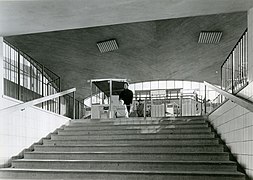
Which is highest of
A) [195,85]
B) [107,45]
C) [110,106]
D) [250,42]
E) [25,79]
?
[107,45]

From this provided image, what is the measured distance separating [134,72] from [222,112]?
10.5 meters

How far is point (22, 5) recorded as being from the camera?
12.8 ft

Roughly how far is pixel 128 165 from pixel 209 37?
8.44 meters

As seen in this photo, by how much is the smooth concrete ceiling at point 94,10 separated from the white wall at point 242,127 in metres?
0.61

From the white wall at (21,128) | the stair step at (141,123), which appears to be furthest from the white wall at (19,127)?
the stair step at (141,123)

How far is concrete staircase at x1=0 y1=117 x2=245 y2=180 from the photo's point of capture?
14.2 feet

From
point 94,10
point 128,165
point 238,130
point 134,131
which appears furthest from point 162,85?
point 94,10

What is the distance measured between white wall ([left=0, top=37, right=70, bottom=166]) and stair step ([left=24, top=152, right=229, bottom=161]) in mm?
302

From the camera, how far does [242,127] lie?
13.4 ft

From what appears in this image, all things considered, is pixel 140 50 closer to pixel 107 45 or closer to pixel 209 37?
pixel 107 45

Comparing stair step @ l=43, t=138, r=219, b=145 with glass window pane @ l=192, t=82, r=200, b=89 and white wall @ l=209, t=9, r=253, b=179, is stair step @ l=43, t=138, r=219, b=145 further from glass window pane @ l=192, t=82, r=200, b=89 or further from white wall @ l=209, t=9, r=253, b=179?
glass window pane @ l=192, t=82, r=200, b=89

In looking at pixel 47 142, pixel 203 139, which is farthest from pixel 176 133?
pixel 47 142

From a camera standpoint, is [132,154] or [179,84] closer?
[132,154]

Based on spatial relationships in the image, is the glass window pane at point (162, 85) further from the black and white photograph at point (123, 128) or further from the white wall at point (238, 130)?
the white wall at point (238, 130)
